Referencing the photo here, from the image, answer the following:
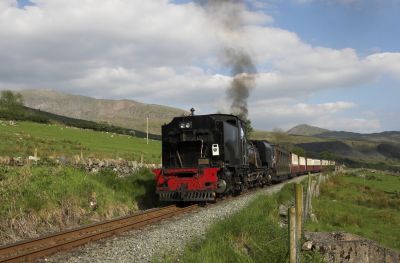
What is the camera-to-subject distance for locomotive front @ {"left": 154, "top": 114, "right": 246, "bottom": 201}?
1789 cm

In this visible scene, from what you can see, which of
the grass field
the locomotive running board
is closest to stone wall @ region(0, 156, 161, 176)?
the grass field

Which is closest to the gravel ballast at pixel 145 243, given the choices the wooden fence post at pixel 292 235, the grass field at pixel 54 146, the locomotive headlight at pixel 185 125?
the wooden fence post at pixel 292 235

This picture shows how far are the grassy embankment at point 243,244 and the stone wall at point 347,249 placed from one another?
2.28 ft

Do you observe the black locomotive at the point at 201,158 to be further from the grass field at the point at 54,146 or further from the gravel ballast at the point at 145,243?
the grass field at the point at 54,146

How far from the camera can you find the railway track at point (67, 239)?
9383mm

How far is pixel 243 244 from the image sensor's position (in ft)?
32.0

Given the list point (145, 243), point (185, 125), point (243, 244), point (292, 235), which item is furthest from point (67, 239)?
point (185, 125)

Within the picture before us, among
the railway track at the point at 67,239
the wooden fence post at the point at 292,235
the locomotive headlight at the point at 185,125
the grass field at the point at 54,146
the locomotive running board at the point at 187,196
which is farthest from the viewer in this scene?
the grass field at the point at 54,146

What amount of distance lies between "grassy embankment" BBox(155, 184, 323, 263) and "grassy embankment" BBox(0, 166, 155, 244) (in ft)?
19.1

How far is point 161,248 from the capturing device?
33.2 feet

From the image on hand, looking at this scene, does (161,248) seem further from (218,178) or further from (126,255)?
(218,178)

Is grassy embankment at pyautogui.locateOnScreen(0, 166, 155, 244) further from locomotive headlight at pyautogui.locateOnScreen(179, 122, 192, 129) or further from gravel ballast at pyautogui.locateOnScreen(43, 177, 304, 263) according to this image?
locomotive headlight at pyautogui.locateOnScreen(179, 122, 192, 129)

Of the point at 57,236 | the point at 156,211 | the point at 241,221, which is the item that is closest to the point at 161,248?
the point at 241,221

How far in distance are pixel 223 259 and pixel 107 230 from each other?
4914 millimetres
